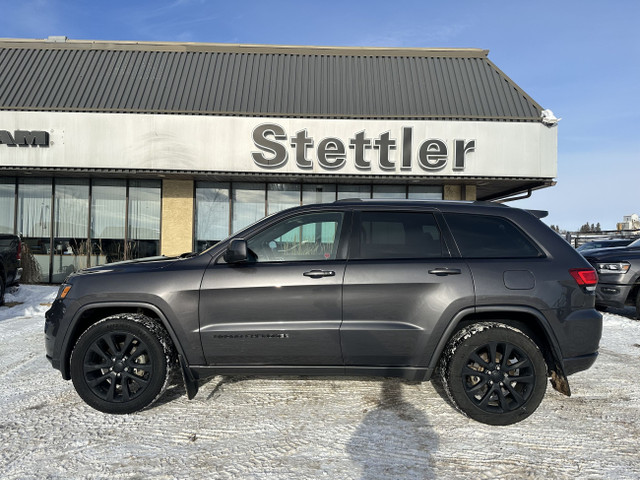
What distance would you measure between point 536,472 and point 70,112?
1234cm

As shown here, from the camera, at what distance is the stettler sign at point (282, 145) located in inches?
429

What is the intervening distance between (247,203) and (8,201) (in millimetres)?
6967

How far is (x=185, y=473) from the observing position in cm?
258

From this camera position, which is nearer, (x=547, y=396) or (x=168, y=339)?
(x=168, y=339)

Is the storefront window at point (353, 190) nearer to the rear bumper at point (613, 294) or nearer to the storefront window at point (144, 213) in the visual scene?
the storefront window at point (144, 213)

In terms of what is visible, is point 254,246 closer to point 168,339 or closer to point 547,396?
Answer: point 168,339

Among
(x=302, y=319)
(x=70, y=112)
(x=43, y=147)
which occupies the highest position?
(x=70, y=112)

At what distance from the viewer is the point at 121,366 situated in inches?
134

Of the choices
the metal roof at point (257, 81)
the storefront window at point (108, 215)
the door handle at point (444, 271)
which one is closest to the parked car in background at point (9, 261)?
the storefront window at point (108, 215)

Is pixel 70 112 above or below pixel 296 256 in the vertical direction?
above

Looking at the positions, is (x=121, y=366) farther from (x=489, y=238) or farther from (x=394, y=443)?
(x=489, y=238)

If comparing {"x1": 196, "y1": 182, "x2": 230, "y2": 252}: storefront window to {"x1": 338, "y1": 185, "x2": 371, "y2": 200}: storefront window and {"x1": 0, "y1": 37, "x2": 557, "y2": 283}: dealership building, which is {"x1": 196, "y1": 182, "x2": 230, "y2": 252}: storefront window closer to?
{"x1": 0, "y1": 37, "x2": 557, "y2": 283}: dealership building

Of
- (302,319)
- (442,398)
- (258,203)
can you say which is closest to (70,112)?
(258,203)

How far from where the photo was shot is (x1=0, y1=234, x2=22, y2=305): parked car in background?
8289mm
